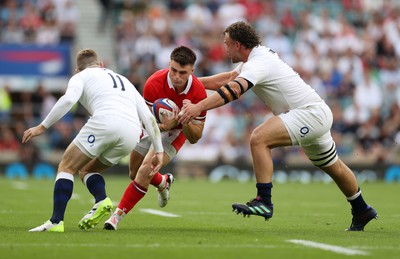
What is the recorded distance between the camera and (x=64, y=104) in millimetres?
8781

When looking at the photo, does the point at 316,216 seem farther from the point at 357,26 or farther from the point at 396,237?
the point at 357,26

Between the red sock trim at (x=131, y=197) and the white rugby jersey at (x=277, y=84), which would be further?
the red sock trim at (x=131, y=197)

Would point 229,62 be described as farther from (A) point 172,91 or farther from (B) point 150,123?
(B) point 150,123

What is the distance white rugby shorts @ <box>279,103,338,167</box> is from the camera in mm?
9641

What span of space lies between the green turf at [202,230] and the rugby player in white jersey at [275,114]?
0.47m

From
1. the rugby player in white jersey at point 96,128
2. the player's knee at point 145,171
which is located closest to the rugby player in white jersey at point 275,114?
the rugby player in white jersey at point 96,128

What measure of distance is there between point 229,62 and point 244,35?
15.4 meters

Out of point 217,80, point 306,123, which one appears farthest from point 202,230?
point 217,80

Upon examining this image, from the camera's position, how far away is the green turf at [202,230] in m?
7.30

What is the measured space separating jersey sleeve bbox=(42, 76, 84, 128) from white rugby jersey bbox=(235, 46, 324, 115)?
5.86 feet

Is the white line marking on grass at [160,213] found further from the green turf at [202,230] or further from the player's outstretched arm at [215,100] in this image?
the player's outstretched arm at [215,100]

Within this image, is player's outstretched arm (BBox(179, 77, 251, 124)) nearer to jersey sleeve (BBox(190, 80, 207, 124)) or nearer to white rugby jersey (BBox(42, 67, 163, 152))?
white rugby jersey (BBox(42, 67, 163, 152))

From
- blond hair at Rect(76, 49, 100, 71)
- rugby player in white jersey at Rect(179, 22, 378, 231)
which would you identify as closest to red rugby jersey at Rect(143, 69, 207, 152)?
rugby player in white jersey at Rect(179, 22, 378, 231)

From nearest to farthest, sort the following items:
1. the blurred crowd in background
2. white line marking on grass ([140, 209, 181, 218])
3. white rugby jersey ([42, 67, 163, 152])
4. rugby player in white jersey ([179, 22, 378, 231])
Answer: white rugby jersey ([42, 67, 163, 152]), rugby player in white jersey ([179, 22, 378, 231]), white line marking on grass ([140, 209, 181, 218]), the blurred crowd in background
